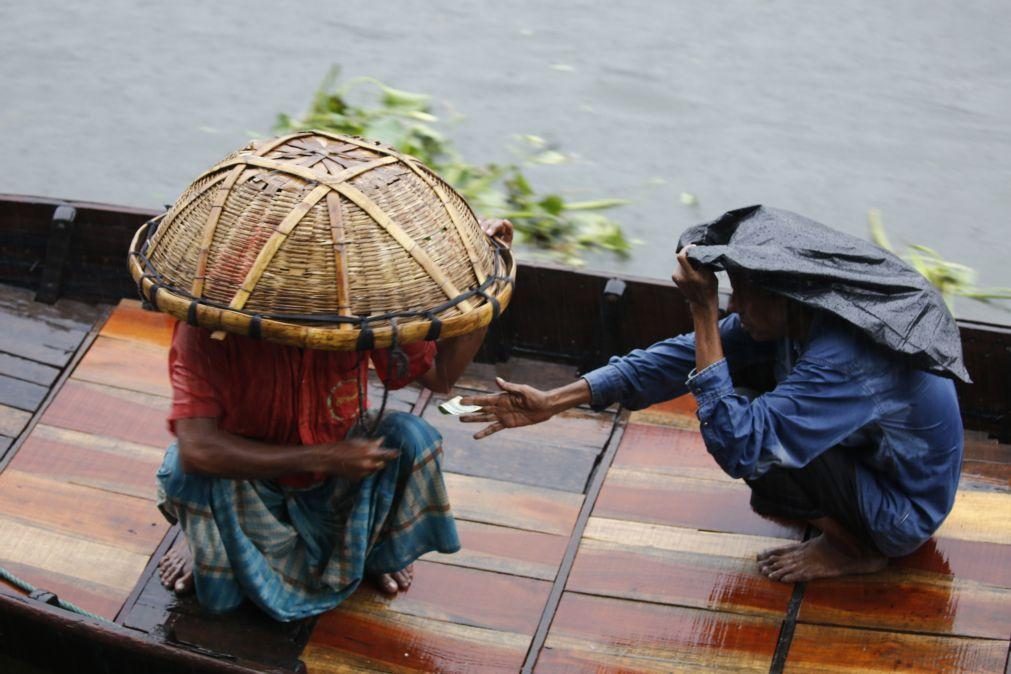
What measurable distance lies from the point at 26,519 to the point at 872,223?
3.93 meters

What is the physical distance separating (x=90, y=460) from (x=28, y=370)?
469 millimetres

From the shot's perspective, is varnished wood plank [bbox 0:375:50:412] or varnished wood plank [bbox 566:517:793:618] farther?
varnished wood plank [bbox 0:375:50:412]

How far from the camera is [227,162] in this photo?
257 cm

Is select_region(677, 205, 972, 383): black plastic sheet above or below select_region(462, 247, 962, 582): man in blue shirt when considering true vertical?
above

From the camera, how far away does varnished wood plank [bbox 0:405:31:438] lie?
351cm

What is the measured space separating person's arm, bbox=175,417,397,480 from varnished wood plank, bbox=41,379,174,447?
98cm

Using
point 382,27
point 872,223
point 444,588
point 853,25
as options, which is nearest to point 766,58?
point 853,25

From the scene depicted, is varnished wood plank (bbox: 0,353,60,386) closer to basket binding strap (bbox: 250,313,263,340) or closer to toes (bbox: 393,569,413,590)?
toes (bbox: 393,569,413,590)

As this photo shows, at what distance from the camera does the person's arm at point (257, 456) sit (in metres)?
2.55

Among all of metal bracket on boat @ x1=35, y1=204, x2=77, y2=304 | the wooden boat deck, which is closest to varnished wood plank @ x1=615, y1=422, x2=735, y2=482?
the wooden boat deck

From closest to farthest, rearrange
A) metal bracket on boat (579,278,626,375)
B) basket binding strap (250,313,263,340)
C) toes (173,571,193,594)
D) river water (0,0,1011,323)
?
basket binding strap (250,313,263,340), toes (173,571,193,594), metal bracket on boat (579,278,626,375), river water (0,0,1011,323)

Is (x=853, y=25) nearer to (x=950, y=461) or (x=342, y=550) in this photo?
(x=950, y=461)

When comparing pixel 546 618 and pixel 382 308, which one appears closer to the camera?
pixel 382 308

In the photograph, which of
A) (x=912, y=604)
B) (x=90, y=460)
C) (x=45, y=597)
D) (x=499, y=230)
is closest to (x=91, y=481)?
(x=90, y=460)
